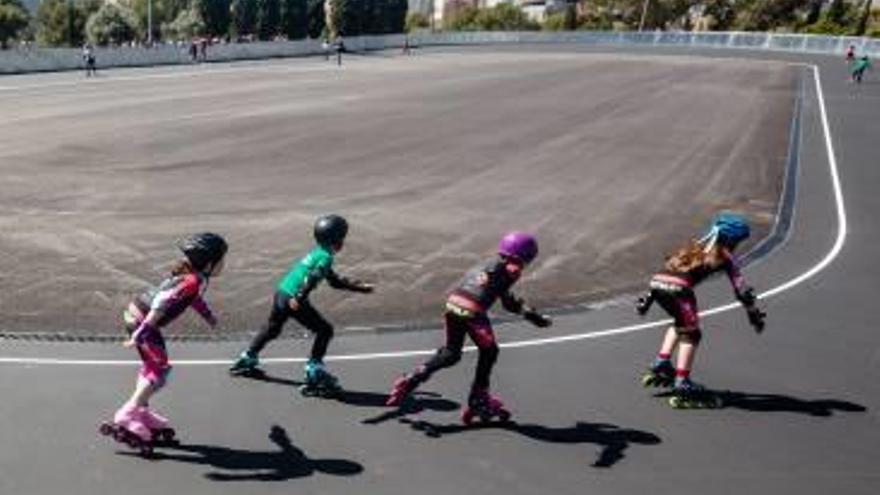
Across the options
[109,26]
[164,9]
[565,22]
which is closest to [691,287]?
[109,26]

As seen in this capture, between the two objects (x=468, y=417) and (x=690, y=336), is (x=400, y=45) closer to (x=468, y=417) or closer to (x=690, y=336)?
(x=690, y=336)

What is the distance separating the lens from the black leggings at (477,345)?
9531 mm

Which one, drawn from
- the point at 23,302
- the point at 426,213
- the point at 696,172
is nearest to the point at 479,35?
the point at 696,172

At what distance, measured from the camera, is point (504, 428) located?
385 inches

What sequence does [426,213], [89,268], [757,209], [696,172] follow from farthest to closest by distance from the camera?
[696,172] → [757,209] → [426,213] → [89,268]

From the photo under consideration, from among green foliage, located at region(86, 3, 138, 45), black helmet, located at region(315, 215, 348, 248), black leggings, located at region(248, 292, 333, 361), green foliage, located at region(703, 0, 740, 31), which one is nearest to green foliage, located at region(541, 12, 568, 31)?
green foliage, located at region(703, 0, 740, 31)

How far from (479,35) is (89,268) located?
9172 centimetres

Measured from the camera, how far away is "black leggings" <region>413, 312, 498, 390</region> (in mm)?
9531

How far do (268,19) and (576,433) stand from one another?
10043 cm

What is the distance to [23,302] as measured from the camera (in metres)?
13.3

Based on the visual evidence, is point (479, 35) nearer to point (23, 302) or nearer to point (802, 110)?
point (802, 110)

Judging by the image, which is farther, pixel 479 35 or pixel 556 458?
pixel 479 35

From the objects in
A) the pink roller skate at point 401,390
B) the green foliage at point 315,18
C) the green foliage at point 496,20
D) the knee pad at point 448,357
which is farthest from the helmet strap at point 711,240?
the green foliage at point 496,20

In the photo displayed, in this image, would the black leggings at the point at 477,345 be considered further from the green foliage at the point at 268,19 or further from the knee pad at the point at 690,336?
the green foliage at the point at 268,19
